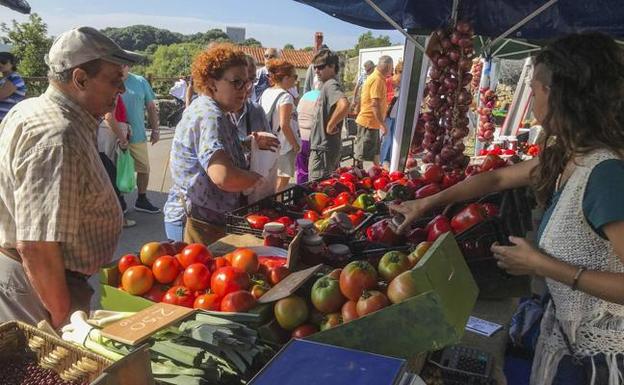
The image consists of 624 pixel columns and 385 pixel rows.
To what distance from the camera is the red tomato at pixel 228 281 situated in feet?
5.97

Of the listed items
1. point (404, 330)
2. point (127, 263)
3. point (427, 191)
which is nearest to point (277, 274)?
point (127, 263)

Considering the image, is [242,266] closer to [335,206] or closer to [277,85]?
[335,206]

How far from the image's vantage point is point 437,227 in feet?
8.39

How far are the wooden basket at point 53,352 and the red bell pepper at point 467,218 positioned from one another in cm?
181

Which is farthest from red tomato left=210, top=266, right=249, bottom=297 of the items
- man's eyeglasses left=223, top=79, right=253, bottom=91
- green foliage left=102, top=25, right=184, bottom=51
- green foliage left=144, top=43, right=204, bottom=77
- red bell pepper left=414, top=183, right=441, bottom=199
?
green foliage left=102, top=25, right=184, bottom=51

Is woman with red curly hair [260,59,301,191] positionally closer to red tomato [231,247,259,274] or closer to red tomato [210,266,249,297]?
red tomato [231,247,259,274]

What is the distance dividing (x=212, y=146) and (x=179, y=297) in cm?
105

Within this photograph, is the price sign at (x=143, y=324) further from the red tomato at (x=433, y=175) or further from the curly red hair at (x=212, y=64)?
the red tomato at (x=433, y=175)

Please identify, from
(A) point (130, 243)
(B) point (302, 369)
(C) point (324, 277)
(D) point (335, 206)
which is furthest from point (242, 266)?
(A) point (130, 243)

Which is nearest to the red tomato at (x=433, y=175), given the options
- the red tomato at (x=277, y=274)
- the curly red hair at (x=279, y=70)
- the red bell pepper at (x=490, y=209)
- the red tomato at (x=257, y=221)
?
the red bell pepper at (x=490, y=209)

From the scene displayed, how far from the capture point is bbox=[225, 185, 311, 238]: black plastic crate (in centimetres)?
284

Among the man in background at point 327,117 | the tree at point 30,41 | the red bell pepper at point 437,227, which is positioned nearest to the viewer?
the red bell pepper at point 437,227

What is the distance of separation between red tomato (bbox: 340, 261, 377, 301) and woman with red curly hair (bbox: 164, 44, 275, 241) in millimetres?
1194

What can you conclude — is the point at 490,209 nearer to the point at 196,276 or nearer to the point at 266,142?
the point at 266,142
